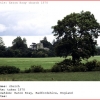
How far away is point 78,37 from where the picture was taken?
16.9ft

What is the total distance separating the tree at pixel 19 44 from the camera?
177 inches

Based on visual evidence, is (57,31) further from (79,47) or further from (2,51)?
(2,51)

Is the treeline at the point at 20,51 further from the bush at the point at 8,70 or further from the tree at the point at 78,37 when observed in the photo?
the tree at the point at 78,37

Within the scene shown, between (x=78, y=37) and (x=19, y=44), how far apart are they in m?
1.41

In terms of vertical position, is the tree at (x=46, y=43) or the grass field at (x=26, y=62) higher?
the tree at (x=46, y=43)

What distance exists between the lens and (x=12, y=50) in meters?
4.60

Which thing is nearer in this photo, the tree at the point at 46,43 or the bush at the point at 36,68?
the tree at the point at 46,43

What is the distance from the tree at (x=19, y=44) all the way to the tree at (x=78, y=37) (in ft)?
2.56

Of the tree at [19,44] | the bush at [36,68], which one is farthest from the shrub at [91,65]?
the tree at [19,44]

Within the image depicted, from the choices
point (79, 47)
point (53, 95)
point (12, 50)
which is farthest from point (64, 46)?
point (53, 95)

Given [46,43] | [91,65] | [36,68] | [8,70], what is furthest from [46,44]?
[91,65]

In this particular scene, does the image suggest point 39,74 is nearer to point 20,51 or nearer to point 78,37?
point 20,51

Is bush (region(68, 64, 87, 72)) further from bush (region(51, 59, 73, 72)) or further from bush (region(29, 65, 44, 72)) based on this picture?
bush (region(29, 65, 44, 72))

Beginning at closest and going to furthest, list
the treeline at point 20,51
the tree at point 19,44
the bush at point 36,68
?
the tree at point 19,44 → the treeline at point 20,51 → the bush at point 36,68
